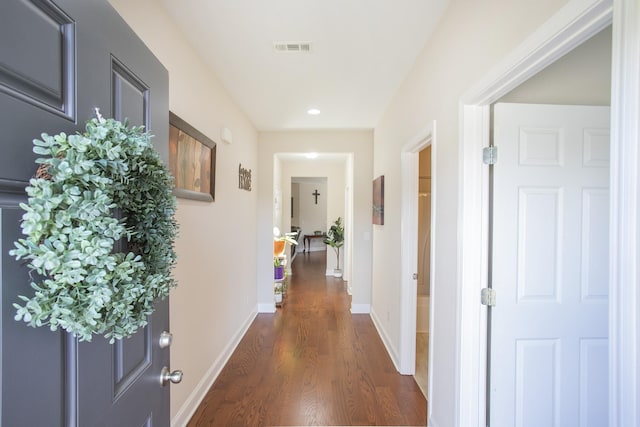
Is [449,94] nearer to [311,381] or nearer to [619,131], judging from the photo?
[619,131]

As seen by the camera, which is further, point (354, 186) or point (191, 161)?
point (354, 186)

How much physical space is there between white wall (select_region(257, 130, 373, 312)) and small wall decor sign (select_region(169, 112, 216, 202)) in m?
1.80

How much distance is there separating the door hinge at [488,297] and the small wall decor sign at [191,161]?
1.75 m

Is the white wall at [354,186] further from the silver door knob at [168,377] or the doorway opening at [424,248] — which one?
the silver door knob at [168,377]

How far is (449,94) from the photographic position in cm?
159

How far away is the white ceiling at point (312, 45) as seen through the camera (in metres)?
1.60

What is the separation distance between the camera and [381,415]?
1.99 m

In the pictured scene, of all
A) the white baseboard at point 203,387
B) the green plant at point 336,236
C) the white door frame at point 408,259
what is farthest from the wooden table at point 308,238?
the white door frame at point 408,259

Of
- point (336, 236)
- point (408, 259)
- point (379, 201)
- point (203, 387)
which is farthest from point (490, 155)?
point (336, 236)

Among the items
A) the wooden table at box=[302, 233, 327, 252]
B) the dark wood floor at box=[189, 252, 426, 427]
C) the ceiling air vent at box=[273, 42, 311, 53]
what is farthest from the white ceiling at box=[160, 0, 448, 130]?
the wooden table at box=[302, 233, 327, 252]

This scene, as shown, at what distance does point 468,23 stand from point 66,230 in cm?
177

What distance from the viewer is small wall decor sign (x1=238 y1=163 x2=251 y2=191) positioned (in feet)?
10.3

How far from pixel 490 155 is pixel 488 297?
0.70 meters

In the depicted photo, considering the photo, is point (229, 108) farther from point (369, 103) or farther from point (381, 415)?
point (381, 415)
